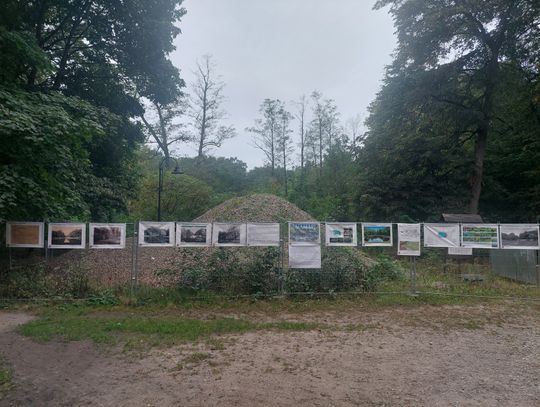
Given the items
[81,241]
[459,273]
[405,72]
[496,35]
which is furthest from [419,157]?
[81,241]

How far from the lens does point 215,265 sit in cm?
962

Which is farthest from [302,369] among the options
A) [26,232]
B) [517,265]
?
[517,265]

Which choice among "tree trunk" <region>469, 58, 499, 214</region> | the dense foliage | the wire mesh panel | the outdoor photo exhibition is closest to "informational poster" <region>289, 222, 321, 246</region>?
the outdoor photo exhibition

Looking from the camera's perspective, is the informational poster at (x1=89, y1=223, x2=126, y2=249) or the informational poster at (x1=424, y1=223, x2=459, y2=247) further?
the informational poster at (x1=424, y1=223, x2=459, y2=247)

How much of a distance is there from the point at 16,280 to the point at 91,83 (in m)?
9.64

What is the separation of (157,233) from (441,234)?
23.4 feet

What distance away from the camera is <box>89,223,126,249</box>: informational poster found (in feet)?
30.4

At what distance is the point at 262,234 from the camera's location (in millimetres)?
9516

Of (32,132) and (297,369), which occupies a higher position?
(32,132)

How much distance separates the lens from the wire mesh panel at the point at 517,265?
12.0 metres

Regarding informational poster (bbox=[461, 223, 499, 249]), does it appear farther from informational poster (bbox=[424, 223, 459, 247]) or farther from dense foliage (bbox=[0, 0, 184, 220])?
dense foliage (bbox=[0, 0, 184, 220])

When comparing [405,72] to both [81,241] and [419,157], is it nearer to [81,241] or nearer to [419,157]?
[419,157]

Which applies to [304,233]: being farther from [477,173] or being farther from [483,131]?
[483,131]

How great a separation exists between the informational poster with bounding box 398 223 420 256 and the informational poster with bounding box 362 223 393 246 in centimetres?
32
